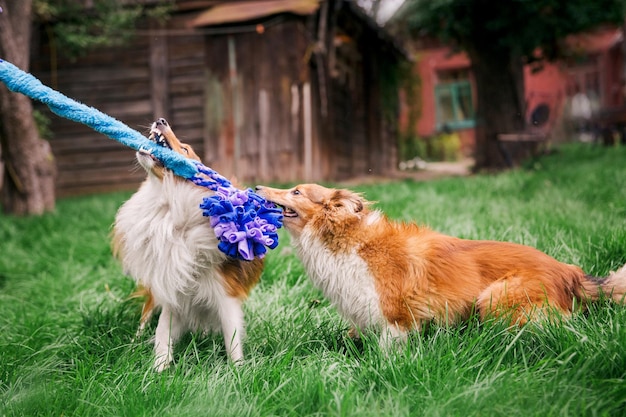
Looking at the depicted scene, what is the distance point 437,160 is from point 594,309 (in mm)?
18708

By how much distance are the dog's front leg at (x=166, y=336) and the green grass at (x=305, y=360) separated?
0.20ft

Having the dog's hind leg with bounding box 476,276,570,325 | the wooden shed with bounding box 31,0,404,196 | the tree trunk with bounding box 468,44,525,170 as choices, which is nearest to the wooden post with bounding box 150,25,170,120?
the wooden shed with bounding box 31,0,404,196

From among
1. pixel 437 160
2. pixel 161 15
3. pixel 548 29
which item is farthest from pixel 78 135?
pixel 437 160

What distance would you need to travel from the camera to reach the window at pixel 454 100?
22188 mm

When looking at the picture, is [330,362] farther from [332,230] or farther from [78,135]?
[78,135]

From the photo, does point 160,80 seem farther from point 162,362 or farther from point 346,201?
point 162,362

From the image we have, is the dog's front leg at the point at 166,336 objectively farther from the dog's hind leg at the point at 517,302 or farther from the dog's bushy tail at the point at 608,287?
the dog's bushy tail at the point at 608,287

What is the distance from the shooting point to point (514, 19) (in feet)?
34.7

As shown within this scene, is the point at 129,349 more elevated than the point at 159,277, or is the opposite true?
the point at 159,277

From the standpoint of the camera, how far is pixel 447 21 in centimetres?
1134

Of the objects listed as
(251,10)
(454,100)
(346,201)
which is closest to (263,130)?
(251,10)

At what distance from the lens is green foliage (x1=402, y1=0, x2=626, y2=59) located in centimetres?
1048

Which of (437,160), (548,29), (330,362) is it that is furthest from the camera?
(437,160)

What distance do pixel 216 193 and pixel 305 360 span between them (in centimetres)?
90
